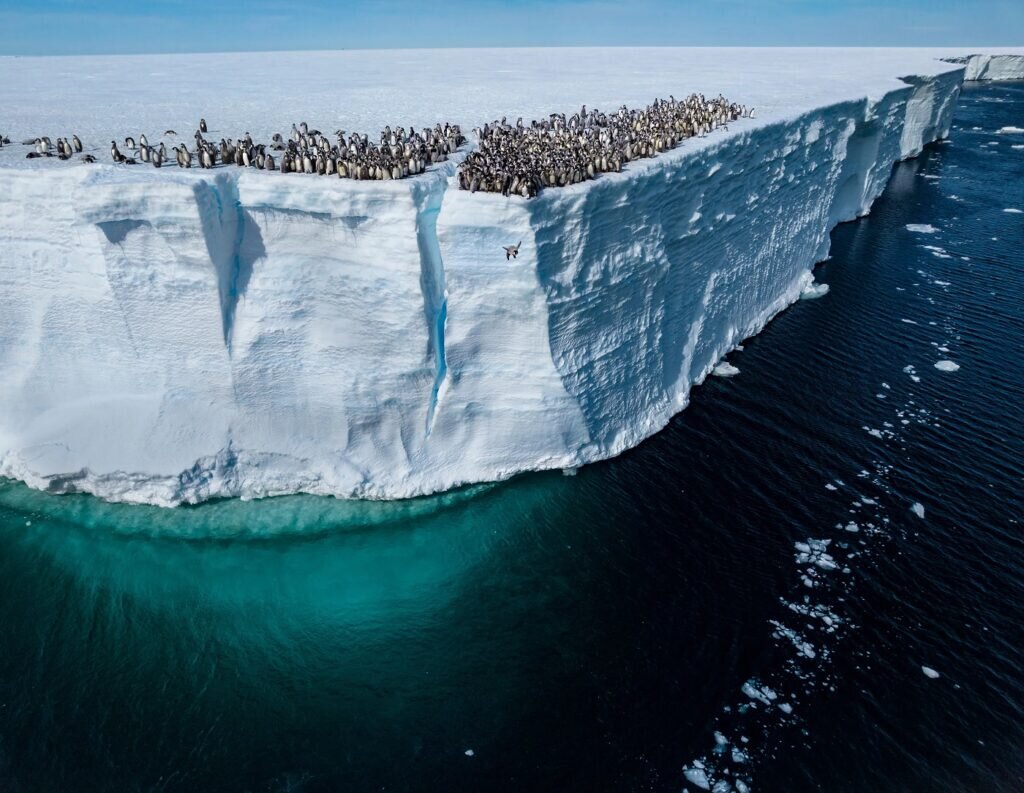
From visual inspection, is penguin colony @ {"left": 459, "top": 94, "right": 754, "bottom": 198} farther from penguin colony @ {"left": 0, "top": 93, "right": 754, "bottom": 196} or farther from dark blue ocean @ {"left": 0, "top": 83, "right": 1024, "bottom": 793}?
dark blue ocean @ {"left": 0, "top": 83, "right": 1024, "bottom": 793}

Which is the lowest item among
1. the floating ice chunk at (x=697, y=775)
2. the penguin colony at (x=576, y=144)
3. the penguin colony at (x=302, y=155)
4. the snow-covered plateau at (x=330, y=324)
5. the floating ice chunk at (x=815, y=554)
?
the floating ice chunk at (x=697, y=775)

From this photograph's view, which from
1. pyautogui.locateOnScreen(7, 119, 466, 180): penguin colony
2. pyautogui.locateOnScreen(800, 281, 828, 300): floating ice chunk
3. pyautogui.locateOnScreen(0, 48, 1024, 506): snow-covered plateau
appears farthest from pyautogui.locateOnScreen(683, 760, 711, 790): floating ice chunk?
pyautogui.locateOnScreen(800, 281, 828, 300): floating ice chunk

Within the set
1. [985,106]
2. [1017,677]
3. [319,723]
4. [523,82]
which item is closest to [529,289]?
[319,723]

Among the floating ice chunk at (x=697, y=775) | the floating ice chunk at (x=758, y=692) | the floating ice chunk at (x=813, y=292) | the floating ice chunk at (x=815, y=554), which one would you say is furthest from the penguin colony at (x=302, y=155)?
the floating ice chunk at (x=813, y=292)

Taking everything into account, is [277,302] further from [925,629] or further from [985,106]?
[985,106]

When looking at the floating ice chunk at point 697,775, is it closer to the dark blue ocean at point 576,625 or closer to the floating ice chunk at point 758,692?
the dark blue ocean at point 576,625

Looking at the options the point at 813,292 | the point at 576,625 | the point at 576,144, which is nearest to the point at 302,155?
the point at 576,144
